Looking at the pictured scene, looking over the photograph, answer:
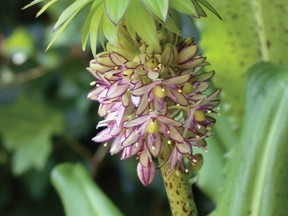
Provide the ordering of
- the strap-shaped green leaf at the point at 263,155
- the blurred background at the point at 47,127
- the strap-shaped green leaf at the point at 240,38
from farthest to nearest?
1. the blurred background at the point at 47,127
2. the strap-shaped green leaf at the point at 240,38
3. the strap-shaped green leaf at the point at 263,155

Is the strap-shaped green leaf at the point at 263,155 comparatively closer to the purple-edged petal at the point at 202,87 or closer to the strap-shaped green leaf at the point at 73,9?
the purple-edged petal at the point at 202,87

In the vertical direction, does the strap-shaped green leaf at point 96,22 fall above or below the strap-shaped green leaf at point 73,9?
below

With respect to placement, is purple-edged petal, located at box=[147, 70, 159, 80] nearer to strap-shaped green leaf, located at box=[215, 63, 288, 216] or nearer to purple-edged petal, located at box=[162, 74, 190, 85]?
purple-edged petal, located at box=[162, 74, 190, 85]

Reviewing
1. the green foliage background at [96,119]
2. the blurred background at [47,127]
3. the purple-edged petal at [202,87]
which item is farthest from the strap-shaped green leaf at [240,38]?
the blurred background at [47,127]

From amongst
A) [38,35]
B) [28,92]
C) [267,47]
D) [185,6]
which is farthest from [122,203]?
[185,6]

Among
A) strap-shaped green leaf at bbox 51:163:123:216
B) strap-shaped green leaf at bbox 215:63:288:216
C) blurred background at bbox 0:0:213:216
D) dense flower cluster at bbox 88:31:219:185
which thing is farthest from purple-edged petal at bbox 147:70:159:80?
blurred background at bbox 0:0:213:216

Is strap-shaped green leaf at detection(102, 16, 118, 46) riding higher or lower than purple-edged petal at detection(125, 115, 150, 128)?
higher

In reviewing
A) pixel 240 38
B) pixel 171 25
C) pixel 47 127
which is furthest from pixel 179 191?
pixel 47 127
